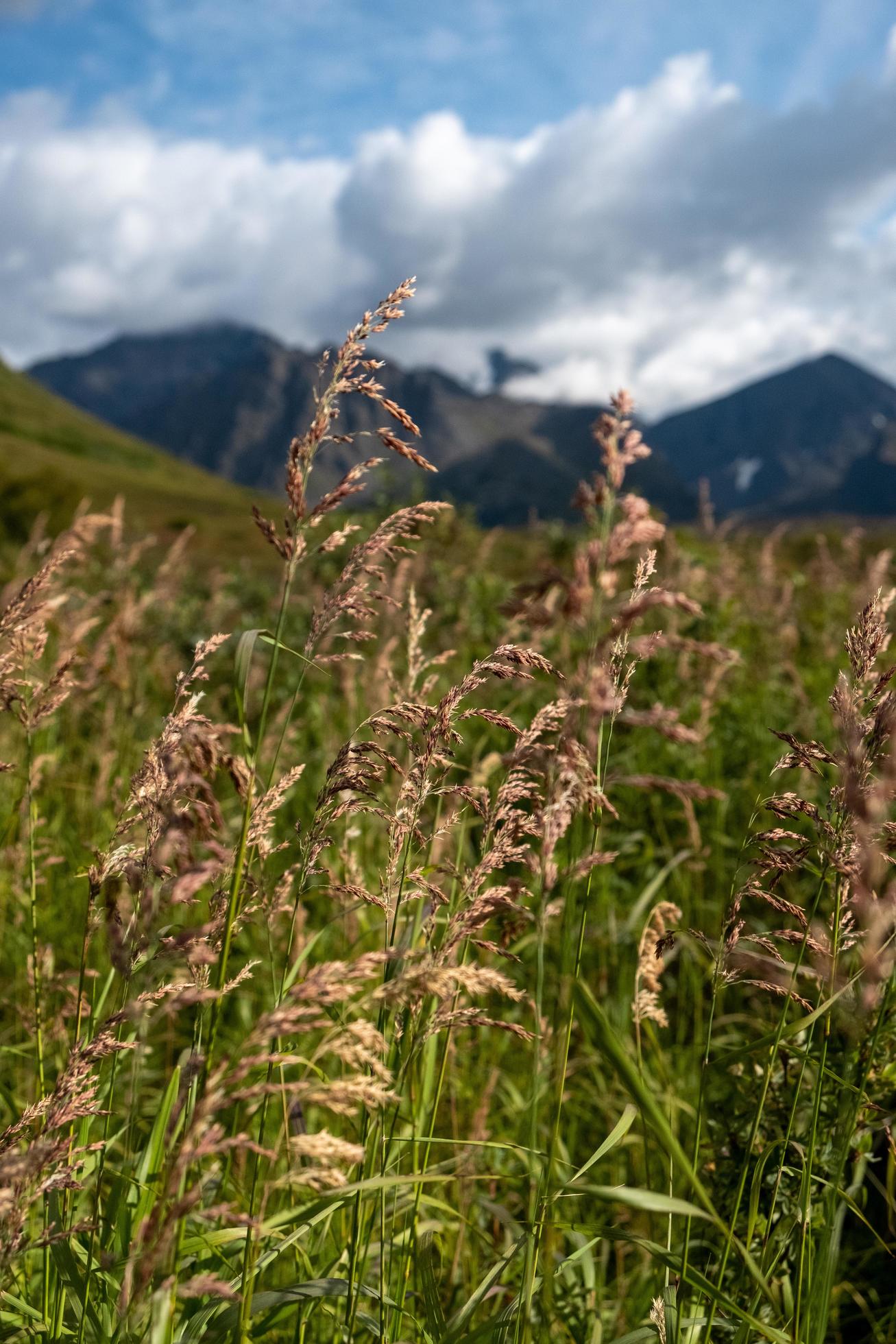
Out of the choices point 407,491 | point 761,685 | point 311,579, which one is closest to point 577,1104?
point 761,685

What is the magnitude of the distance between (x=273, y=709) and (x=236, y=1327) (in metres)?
6.87

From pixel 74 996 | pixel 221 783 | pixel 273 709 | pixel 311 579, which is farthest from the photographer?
pixel 311 579

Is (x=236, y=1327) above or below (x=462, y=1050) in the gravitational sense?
above

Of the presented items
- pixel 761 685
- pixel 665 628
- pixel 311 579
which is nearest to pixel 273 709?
pixel 311 579

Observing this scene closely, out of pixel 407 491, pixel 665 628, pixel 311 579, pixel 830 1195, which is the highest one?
pixel 407 491

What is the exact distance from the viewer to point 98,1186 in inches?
61.1

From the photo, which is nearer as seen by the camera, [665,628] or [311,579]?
[665,628]

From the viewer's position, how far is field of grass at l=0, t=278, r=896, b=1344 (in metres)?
1.23

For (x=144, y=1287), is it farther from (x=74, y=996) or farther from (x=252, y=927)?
(x=252, y=927)

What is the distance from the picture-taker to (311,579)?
33.9 ft

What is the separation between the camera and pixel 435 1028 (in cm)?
162

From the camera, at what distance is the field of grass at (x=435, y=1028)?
1230 millimetres

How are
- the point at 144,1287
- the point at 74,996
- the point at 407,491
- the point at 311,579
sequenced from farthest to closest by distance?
the point at 407,491 < the point at 311,579 < the point at 74,996 < the point at 144,1287

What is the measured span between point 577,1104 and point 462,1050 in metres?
0.58
